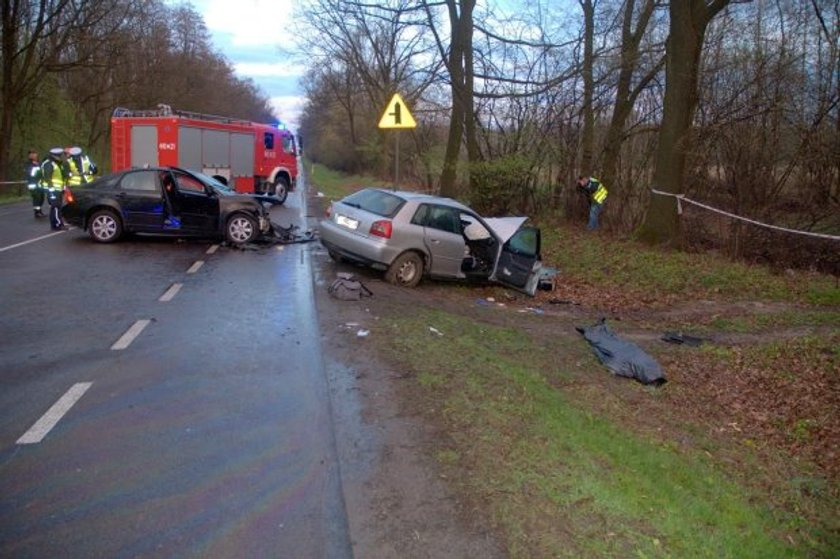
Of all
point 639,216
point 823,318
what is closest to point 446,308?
point 823,318

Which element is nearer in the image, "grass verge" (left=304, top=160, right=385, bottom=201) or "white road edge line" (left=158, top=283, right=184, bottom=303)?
"white road edge line" (left=158, top=283, right=184, bottom=303)

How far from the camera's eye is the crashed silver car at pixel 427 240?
11570 millimetres

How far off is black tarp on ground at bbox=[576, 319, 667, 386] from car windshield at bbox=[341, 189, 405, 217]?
3.96 m

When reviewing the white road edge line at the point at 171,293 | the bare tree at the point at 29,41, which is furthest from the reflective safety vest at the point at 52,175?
the bare tree at the point at 29,41

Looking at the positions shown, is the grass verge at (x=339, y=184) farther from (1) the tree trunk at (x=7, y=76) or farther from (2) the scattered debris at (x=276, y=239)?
(2) the scattered debris at (x=276, y=239)

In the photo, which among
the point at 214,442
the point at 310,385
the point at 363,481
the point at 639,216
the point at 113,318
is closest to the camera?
the point at 363,481

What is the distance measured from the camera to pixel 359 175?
6091 centimetres

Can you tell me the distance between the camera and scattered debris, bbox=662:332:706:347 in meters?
9.39

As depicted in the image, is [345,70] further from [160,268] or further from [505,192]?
[160,268]

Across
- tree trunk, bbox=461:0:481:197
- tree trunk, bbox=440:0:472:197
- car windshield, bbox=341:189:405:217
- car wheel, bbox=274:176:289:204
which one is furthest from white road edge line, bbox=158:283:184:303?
car wheel, bbox=274:176:289:204

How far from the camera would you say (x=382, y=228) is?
Result: 1141 cm

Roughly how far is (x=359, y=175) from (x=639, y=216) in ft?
145

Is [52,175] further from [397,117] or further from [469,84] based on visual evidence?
[469,84]

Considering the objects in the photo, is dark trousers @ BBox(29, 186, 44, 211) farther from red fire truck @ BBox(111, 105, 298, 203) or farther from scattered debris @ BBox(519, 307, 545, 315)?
scattered debris @ BBox(519, 307, 545, 315)
